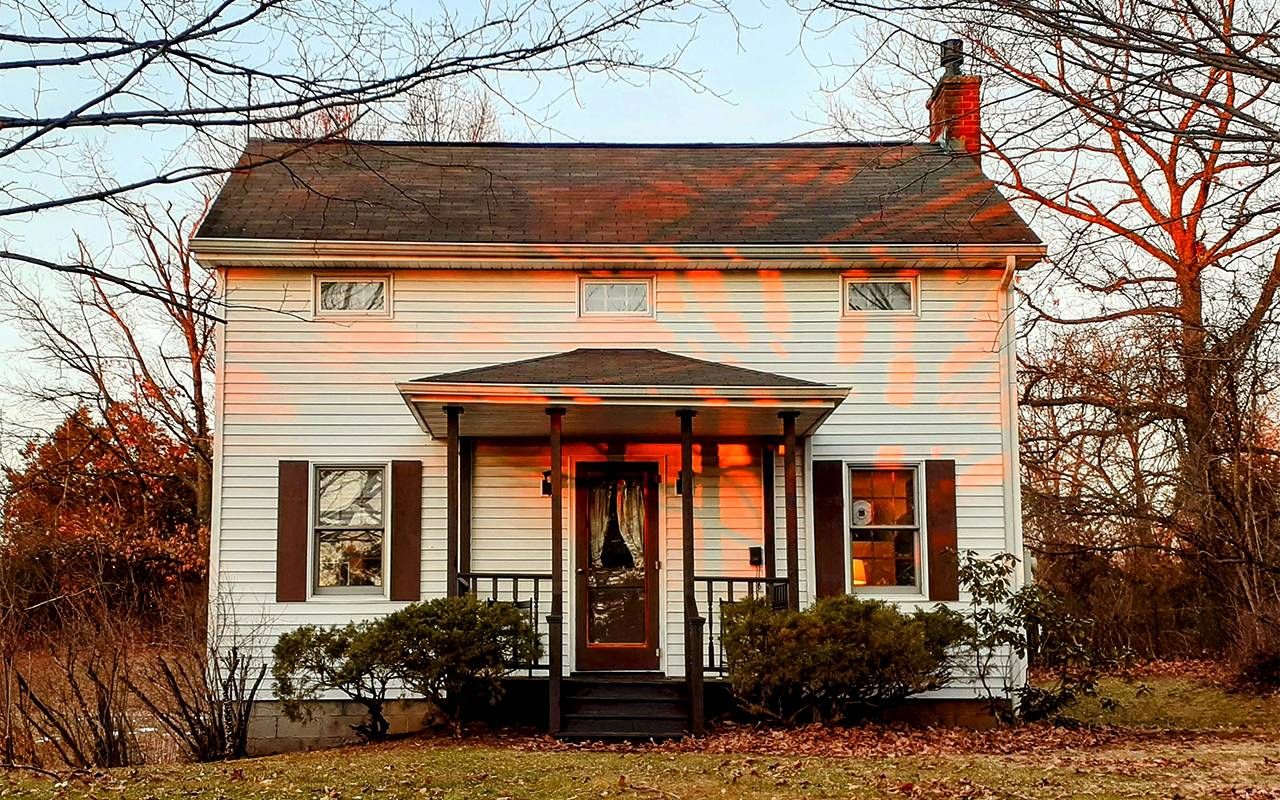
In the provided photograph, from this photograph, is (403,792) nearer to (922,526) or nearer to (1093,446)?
(922,526)

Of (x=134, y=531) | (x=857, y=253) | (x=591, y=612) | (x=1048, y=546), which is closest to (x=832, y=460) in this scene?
(x=857, y=253)

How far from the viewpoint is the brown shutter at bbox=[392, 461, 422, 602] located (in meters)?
11.7

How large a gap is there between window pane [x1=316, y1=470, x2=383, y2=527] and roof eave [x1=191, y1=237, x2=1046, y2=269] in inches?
83.1

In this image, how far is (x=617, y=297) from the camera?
1234 cm

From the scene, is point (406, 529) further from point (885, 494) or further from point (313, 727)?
point (885, 494)

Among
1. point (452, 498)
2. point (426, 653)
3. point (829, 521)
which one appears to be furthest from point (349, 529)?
point (829, 521)

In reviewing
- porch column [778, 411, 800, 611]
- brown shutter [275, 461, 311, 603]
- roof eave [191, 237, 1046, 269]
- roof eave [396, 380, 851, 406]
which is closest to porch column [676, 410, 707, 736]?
roof eave [396, 380, 851, 406]

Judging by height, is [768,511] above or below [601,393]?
below

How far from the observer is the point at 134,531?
2250 centimetres

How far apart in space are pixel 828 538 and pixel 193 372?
52.2 ft

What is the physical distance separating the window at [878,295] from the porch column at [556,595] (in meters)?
3.57

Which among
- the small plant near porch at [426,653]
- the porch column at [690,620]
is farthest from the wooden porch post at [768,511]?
the small plant near porch at [426,653]

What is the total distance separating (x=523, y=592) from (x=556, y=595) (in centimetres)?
165

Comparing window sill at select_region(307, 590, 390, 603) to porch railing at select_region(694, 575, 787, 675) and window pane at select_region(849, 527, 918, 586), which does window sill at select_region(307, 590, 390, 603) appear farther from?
window pane at select_region(849, 527, 918, 586)
